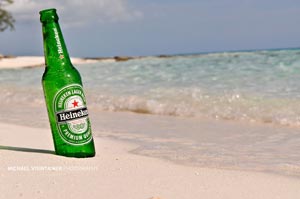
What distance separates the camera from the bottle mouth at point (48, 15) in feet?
7.20

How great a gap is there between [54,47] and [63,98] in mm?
256

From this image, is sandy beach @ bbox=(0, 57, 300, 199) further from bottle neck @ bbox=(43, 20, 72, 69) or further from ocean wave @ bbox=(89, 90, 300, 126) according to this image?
ocean wave @ bbox=(89, 90, 300, 126)

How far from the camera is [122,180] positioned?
1.82 m

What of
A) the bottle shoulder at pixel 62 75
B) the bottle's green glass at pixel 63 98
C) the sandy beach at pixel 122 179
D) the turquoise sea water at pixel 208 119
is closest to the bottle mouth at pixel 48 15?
the bottle's green glass at pixel 63 98

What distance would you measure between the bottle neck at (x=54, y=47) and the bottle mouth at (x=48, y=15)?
1cm

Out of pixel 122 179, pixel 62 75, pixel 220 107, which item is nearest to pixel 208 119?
pixel 220 107

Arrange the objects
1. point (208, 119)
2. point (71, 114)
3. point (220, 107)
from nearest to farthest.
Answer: point (71, 114) < point (208, 119) < point (220, 107)

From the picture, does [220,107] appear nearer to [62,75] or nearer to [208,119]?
[208,119]

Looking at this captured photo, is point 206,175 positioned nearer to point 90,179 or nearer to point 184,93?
point 90,179

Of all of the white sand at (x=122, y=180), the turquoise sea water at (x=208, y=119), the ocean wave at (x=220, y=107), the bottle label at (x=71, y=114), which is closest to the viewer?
the white sand at (x=122, y=180)

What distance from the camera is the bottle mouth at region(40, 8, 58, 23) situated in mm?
2193

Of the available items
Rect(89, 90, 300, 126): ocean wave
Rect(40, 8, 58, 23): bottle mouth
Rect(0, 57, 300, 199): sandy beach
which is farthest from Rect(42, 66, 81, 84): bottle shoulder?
Rect(89, 90, 300, 126): ocean wave

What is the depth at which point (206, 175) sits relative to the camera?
1983mm

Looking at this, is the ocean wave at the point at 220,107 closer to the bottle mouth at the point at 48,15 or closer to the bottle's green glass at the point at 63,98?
the bottle's green glass at the point at 63,98
